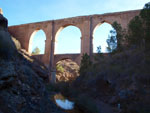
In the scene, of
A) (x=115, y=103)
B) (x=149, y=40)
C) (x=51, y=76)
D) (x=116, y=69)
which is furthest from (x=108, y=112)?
(x=51, y=76)

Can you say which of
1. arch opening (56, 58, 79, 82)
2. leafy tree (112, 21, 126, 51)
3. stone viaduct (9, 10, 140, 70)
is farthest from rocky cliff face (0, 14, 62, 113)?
arch opening (56, 58, 79, 82)

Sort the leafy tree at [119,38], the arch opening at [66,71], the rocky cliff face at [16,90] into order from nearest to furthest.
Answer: the rocky cliff face at [16,90], the leafy tree at [119,38], the arch opening at [66,71]

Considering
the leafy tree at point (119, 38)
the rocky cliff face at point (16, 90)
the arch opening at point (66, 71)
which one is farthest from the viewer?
the arch opening at point (66, 71)

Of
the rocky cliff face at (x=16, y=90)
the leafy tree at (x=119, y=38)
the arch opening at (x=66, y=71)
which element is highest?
the leafy tree at (x=119, y=38)

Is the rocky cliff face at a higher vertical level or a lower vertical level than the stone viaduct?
lower

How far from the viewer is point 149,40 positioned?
929cm

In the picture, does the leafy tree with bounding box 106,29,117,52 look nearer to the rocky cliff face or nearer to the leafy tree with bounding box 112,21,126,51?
the leafy tree with bounding box 112,21,126,51

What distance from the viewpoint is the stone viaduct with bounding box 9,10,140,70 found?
16594 millimetres

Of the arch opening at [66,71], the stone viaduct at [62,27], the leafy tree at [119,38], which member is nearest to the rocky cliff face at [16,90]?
the leafy tree at [119,38]

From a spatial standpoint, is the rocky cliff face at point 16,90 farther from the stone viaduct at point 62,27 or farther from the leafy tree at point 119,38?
the stone viaduct at point 62,27

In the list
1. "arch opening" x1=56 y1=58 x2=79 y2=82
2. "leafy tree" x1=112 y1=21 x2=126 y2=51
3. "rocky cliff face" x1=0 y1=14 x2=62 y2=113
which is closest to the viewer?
"rocky cliff face" x1=0 y1=14 x2=62 y2=113

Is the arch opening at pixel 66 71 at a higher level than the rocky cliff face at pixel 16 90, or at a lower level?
lower

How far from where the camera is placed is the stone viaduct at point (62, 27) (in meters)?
16.6

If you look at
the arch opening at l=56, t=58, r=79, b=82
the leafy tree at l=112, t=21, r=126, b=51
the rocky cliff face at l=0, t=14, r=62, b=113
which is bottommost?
the arch opening at l=56, t=58, r=79, b=82
